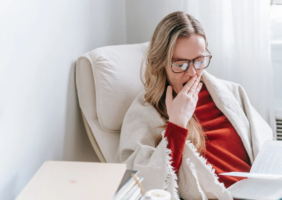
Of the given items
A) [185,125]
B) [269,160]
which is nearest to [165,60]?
[185,125]

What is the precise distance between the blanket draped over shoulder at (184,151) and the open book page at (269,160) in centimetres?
11

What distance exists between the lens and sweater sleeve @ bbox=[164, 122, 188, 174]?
4.18 feet

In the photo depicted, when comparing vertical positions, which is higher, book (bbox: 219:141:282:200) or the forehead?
the forehead

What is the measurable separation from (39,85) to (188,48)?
1.64 ft

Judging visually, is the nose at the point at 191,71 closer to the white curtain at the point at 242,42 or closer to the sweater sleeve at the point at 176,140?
the sweater sleeve at the point at 176,140

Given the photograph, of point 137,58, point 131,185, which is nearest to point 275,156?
point 131,185

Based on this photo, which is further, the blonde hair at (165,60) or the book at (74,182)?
the blonde hair at (165,60)

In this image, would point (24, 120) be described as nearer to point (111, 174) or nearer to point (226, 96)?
point (111, 174)

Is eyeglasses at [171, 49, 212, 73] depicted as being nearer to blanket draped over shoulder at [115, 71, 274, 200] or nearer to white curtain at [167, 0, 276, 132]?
blanket draped over shoulder at [115, 71, 274, 200]

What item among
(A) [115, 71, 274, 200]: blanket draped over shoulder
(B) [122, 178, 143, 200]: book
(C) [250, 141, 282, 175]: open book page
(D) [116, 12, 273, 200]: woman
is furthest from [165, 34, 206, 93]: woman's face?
(B) [122, 178, 143, 200]: book

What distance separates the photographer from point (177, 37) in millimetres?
1372

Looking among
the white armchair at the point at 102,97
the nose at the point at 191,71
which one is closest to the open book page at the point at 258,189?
the nose at the point at 191,71

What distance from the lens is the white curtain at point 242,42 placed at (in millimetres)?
1900

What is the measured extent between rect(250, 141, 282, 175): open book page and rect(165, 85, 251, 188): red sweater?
0.11m
